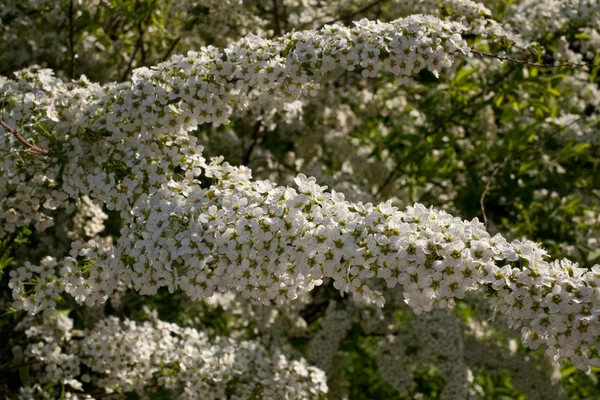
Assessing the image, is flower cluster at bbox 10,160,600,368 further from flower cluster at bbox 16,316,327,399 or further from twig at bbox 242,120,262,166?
twig at bbox 242,120,262,166

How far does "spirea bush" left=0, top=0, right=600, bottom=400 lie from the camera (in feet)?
9.53

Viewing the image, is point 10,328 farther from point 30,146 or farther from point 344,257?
point 344,257

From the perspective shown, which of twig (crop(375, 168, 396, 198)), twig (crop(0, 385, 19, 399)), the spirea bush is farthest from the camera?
twig (crop(375, 168, 396, 198))

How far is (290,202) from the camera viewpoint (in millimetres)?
3031

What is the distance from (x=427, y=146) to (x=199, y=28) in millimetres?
2197

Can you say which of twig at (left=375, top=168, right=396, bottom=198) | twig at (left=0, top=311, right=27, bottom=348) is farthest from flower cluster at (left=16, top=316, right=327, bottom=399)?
twig at (left=375, top=168, right=396, bottom=198)

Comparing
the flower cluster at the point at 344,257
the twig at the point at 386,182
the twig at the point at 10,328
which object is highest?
the flower cluster at the point at 344,257

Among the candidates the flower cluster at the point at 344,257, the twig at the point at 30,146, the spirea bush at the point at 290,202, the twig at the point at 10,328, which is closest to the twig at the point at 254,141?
the spirea bush at the point at 290,202

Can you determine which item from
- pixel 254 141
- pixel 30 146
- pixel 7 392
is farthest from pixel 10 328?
pixel 254 141

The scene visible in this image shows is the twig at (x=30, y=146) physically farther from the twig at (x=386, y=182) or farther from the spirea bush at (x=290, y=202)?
the twig at (x=386, y=182)

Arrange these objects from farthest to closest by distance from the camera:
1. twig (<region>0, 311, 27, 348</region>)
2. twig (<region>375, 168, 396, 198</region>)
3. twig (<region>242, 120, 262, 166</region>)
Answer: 1. twig (<region>375, 168, 396, 198</region>)
2. twig (<region>242, 120, 262, 166</region>)
3. twig (<region>0, 311, 27, 348</region>)

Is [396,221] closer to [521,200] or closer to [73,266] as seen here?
[73,266]

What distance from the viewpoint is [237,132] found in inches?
290

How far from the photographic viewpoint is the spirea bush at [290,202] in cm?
290
